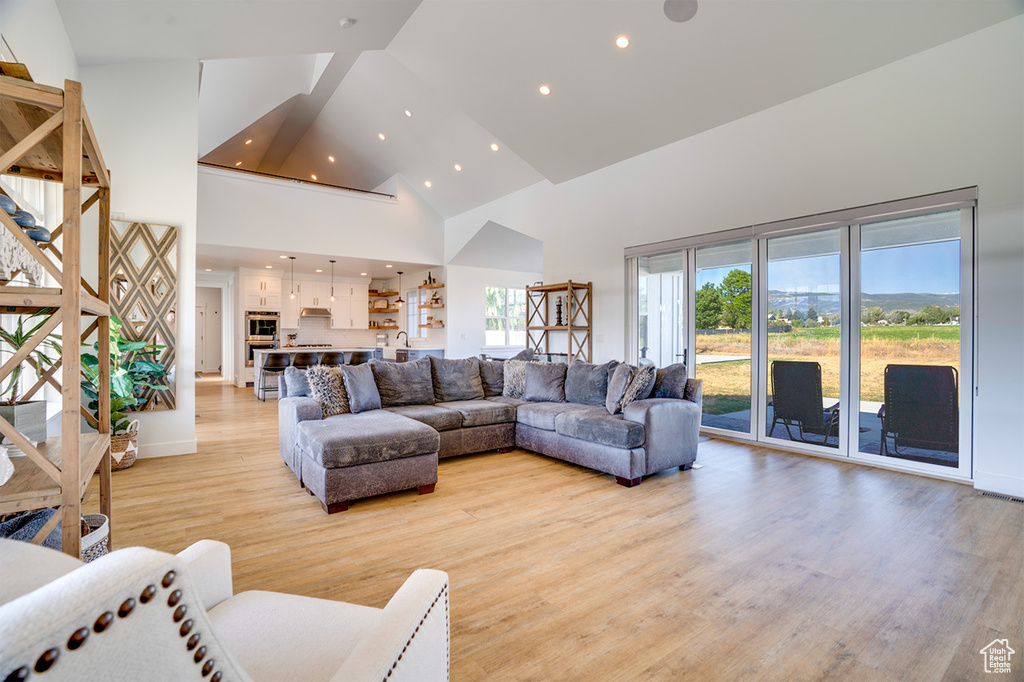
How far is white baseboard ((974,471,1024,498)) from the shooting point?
11.1 ft

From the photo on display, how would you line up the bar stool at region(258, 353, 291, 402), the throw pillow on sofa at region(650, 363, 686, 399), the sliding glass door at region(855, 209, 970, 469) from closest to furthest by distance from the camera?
the sliding glass door at region(855, 209, 970, 469) → the throw pillow on sofa at region(650, 363, 686, 399) → the bar stool at region(258, 353, 291, 402)

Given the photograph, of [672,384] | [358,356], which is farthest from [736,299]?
[358,356]

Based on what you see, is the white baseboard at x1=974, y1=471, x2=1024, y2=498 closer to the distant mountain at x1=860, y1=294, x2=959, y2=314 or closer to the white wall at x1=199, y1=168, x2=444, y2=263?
the distant mountain at x1=860, y1=294, x2=959, y2=314

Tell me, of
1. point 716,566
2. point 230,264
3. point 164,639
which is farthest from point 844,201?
point 230,264

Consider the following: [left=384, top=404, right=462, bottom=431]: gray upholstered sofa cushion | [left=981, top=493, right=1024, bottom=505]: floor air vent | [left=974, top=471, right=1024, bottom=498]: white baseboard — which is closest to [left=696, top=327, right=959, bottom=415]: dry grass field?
[left=974, top=471, right=1024, bottom=498]: white baseboard

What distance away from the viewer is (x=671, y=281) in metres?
5.95

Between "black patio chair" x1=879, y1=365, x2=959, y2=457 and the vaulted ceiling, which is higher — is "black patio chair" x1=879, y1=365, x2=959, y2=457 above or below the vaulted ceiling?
below

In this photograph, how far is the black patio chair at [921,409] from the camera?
3838 millimetres

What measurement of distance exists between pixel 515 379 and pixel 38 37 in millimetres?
4369

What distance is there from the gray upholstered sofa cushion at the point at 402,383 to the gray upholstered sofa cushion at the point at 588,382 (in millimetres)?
1387

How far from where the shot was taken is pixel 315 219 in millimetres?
8547

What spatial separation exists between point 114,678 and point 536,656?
159 centimetres

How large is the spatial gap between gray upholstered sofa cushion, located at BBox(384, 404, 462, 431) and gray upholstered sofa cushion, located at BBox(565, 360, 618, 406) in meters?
1.17

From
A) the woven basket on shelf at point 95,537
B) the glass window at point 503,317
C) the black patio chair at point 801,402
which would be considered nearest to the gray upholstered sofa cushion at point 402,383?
the woven basket on shelf at point 95,537
